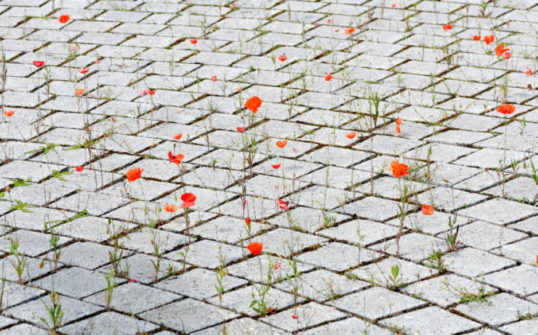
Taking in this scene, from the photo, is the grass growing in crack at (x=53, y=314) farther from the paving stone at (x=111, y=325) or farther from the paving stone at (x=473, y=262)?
the paving stone at (x=473, y=262)

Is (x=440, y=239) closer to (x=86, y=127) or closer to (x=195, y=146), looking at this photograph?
(x=195, y=146)

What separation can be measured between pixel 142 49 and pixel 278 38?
938mm

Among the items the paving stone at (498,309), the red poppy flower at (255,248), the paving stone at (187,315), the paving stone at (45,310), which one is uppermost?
the red poppy flower at (255,248)

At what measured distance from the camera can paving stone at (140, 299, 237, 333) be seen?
10.8 ft

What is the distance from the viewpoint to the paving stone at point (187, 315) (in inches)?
129

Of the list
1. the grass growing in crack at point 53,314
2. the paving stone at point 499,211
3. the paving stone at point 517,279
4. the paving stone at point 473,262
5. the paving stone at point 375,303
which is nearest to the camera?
the grass growing in crack at point 53,314

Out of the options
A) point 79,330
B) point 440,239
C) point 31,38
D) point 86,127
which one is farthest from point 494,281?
point 31,38

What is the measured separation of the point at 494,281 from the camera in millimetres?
3500

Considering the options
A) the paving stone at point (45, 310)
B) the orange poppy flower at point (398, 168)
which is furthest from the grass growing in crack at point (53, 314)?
the orange poppy flower at point (398, 168)

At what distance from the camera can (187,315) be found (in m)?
3.35

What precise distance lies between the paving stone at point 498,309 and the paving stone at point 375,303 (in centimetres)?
18

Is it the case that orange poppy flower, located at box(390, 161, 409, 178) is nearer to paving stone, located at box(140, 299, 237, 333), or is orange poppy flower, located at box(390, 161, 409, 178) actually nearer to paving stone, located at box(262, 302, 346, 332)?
paving stone, located at box(262, 302, 346, 332)

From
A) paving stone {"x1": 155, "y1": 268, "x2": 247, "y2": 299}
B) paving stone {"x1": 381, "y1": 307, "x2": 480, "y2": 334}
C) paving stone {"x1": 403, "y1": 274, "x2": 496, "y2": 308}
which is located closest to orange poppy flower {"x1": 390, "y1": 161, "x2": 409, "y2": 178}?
paving stone {"x1": 403, "y1": 274, "x2": 496, "y2": 308}

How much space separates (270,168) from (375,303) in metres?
1.32
